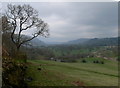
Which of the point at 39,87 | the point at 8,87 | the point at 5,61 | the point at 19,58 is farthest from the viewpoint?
the point at 39,87

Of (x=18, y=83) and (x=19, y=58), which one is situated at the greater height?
(x=19, y=58)

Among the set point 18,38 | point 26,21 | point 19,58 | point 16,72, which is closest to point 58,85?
point 19,58

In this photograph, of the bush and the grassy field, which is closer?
the bush

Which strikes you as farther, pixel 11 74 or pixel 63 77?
pixel 63 77

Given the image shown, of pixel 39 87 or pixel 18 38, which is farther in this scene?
pixel 18 38

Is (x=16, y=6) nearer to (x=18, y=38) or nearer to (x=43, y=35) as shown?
(x=18, y=38)

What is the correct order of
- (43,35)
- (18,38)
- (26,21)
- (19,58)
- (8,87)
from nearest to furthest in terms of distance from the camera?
(8,87) → (19,58) → (18,38) → (26,21) → (43,35)

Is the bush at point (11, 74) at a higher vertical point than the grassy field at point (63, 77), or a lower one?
higher

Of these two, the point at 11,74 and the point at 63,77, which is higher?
the point at 11,74

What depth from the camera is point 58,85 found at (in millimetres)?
11977

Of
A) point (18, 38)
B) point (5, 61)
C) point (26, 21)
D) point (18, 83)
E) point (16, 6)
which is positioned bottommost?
point (18, 83)

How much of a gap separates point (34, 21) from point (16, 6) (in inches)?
133

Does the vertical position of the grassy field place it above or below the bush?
below

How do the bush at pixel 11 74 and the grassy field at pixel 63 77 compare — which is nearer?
the bush at pixel 11 74
